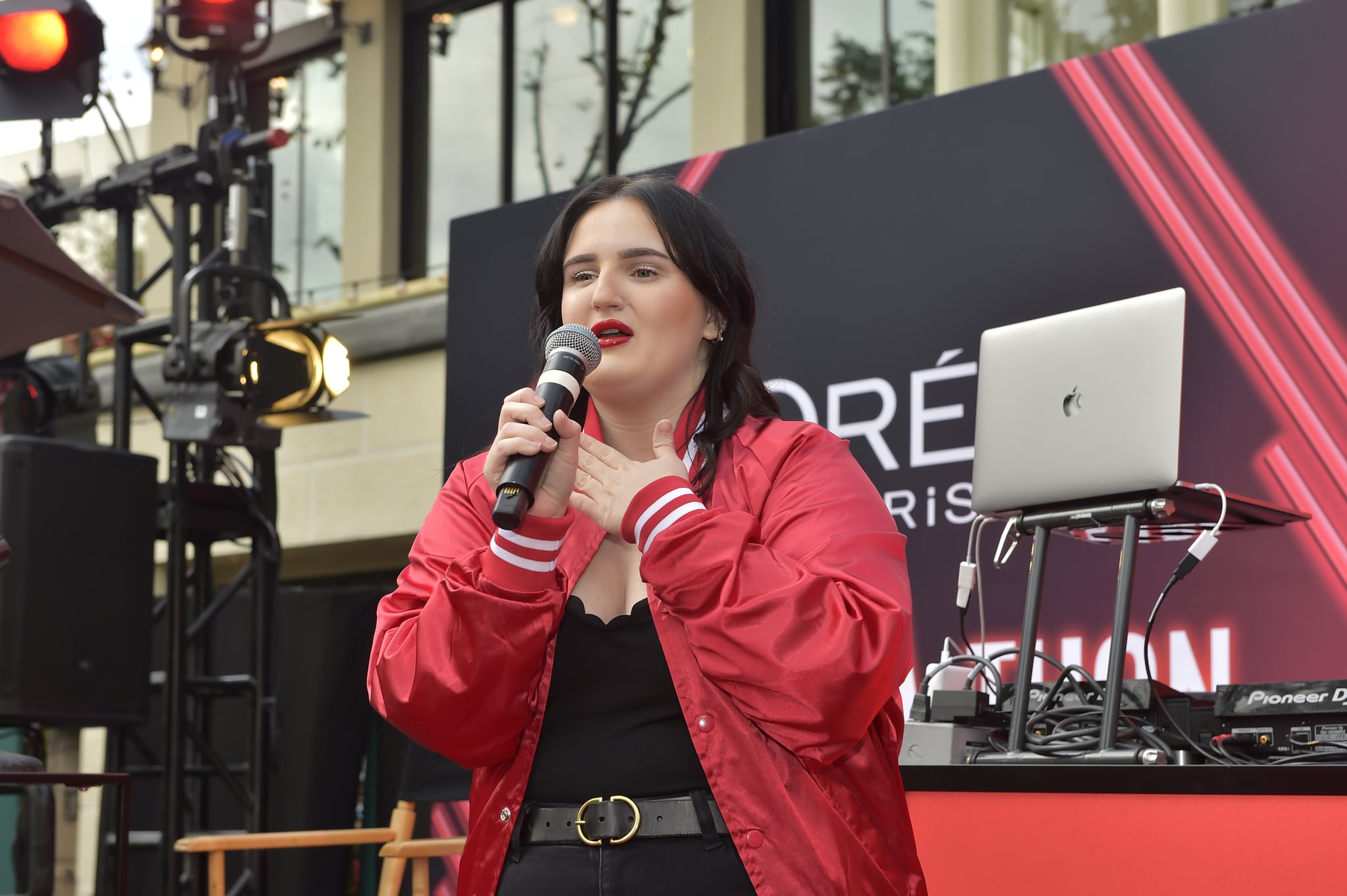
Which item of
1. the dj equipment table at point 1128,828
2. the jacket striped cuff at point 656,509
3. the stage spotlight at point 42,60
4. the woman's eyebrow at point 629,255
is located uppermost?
the stage spotlight at point 42,60

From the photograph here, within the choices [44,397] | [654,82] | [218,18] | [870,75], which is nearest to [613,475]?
[218,18]

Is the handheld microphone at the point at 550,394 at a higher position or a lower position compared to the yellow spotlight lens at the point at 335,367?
lower

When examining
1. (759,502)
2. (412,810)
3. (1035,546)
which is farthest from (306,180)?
(759,502)

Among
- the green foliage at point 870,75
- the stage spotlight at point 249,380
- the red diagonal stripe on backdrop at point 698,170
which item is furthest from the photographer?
the green foliage at point 870,75

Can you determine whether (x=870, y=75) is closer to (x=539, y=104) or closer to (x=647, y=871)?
(x=539, y=104)

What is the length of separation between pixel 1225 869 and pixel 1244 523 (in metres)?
0.68

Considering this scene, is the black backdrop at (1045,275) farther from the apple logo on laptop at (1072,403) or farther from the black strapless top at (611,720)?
the black strapless top at (611,720)

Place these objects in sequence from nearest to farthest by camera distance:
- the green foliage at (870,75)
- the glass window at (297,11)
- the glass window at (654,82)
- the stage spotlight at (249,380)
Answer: the stage spotlight at (249,380), the green foliage at (870,75), the glass window at (654,82), the glass window at (297,11)

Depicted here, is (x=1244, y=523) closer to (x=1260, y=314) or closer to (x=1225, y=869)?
(x=1225, y=869)

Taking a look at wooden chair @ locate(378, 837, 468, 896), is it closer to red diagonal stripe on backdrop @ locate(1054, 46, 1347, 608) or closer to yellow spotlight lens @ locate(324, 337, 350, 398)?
yellow spotlight lens @ locate(324, 337, 350, 398)

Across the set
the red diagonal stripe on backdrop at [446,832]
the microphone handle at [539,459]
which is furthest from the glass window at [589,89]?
the microphone handle at [539,459]

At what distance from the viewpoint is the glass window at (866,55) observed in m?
5.16

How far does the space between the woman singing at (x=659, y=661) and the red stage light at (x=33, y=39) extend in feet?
9.92

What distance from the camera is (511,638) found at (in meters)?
1.35
